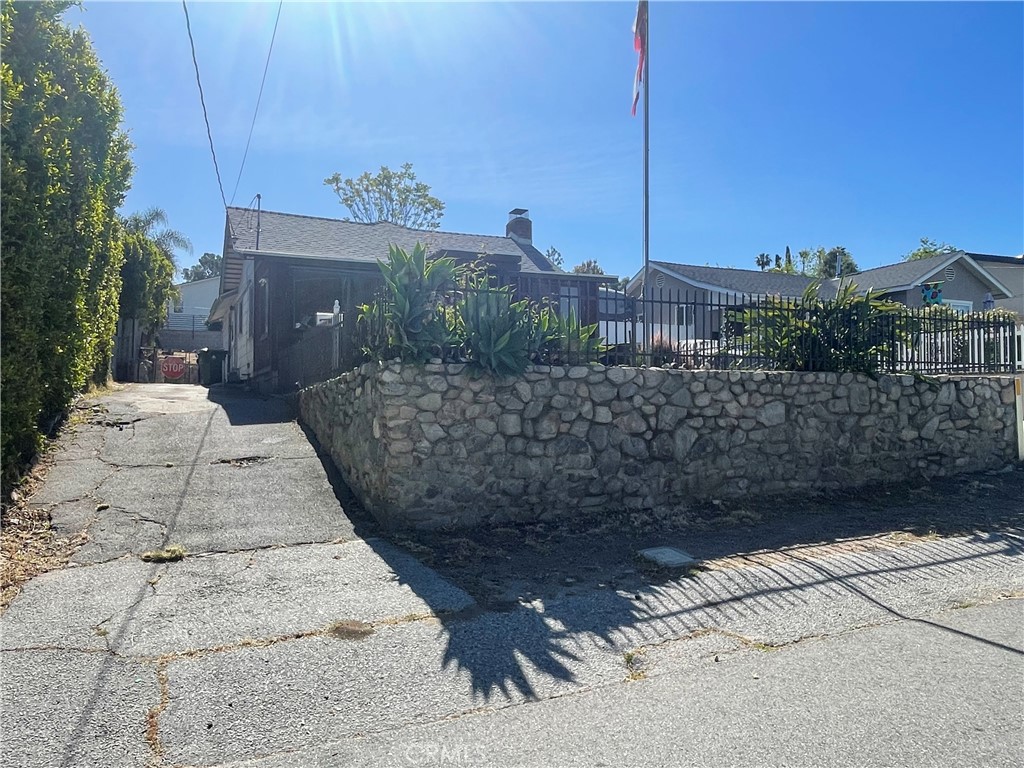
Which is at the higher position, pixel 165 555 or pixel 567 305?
pixel 567 305

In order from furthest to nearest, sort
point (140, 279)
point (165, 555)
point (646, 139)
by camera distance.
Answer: point (140, 279)
point (646, 139)
point (165, 555)

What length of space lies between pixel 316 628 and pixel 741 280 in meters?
26.6

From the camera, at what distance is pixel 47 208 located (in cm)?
647

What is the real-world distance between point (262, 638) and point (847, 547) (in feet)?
17.0

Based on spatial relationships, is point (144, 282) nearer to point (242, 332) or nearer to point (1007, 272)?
point (242, 332)

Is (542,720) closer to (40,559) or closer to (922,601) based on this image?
(922,601)

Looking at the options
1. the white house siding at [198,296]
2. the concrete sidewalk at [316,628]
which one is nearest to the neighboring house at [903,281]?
the concrete sidewalk at [316,628]

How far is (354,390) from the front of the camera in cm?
774

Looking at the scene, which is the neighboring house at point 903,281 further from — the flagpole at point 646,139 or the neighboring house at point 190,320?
the neighboring house at point 190,320

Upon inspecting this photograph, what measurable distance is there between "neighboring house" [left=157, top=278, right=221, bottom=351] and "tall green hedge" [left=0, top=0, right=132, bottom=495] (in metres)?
24.6

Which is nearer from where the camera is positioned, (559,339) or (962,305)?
(559,339)

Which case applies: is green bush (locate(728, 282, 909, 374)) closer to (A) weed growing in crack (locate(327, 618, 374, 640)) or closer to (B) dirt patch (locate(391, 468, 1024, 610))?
(B) dirt patch (locate(391, 468, 1024, 610))

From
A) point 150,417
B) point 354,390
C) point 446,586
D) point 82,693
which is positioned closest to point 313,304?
point 150,417

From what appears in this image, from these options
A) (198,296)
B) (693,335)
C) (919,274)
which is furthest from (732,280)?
(198,296)
